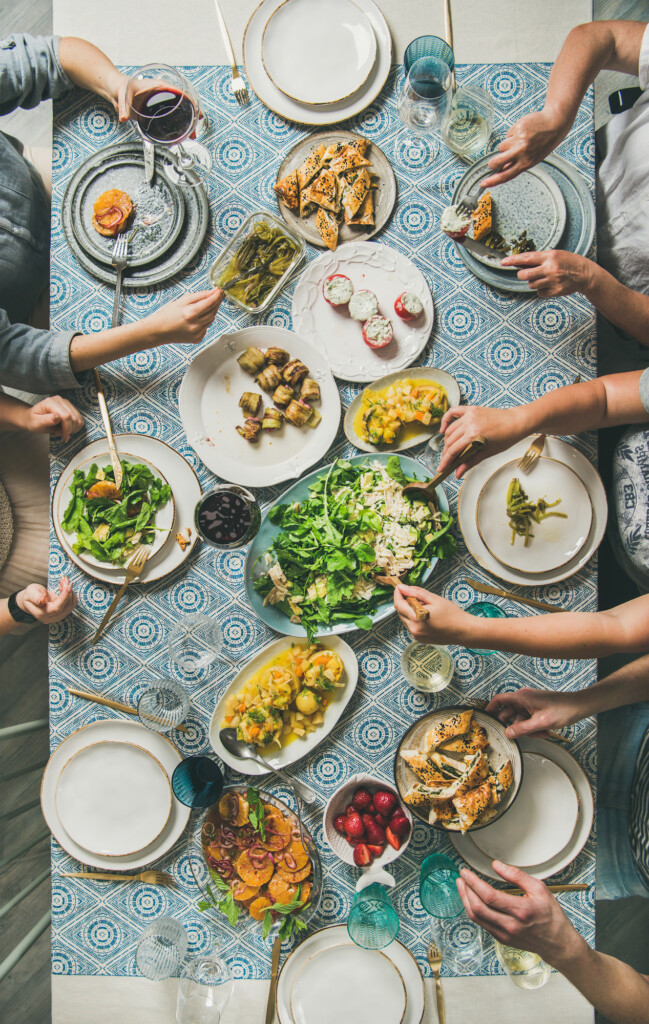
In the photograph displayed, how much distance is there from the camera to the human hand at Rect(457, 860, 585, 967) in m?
1.65

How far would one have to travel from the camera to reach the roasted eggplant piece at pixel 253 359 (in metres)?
1.92

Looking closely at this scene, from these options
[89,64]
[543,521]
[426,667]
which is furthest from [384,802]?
[89,64]

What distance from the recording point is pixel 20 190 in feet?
6.56

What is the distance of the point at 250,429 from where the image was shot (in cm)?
192

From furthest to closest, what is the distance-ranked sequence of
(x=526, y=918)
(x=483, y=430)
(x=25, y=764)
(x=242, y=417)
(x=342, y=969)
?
(x=25, y=764) < (x=242, y=417) < (x=342, y=969) < (x=483, y=430) < (x=526, y=918)

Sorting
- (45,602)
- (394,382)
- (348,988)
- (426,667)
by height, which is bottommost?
(348,988)

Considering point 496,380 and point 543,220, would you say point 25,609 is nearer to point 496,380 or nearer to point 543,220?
point 496,380

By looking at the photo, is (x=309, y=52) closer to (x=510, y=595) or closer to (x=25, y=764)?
(x=510, y=595)

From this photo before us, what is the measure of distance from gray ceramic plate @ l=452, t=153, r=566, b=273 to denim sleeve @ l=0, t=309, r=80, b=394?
1.27 meters

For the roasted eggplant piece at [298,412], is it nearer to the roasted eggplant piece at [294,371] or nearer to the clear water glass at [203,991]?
the roasted eggplant piece at [294,371]

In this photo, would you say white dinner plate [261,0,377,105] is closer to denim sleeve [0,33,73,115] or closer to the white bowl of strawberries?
denim sleeve [0,33,73,115]

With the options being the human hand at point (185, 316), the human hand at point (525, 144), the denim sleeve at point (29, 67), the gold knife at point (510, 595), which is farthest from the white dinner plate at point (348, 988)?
the denim sleeve at point (29, 67)

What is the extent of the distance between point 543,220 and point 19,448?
189 cm

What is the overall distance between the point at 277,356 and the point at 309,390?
143 millimetres
